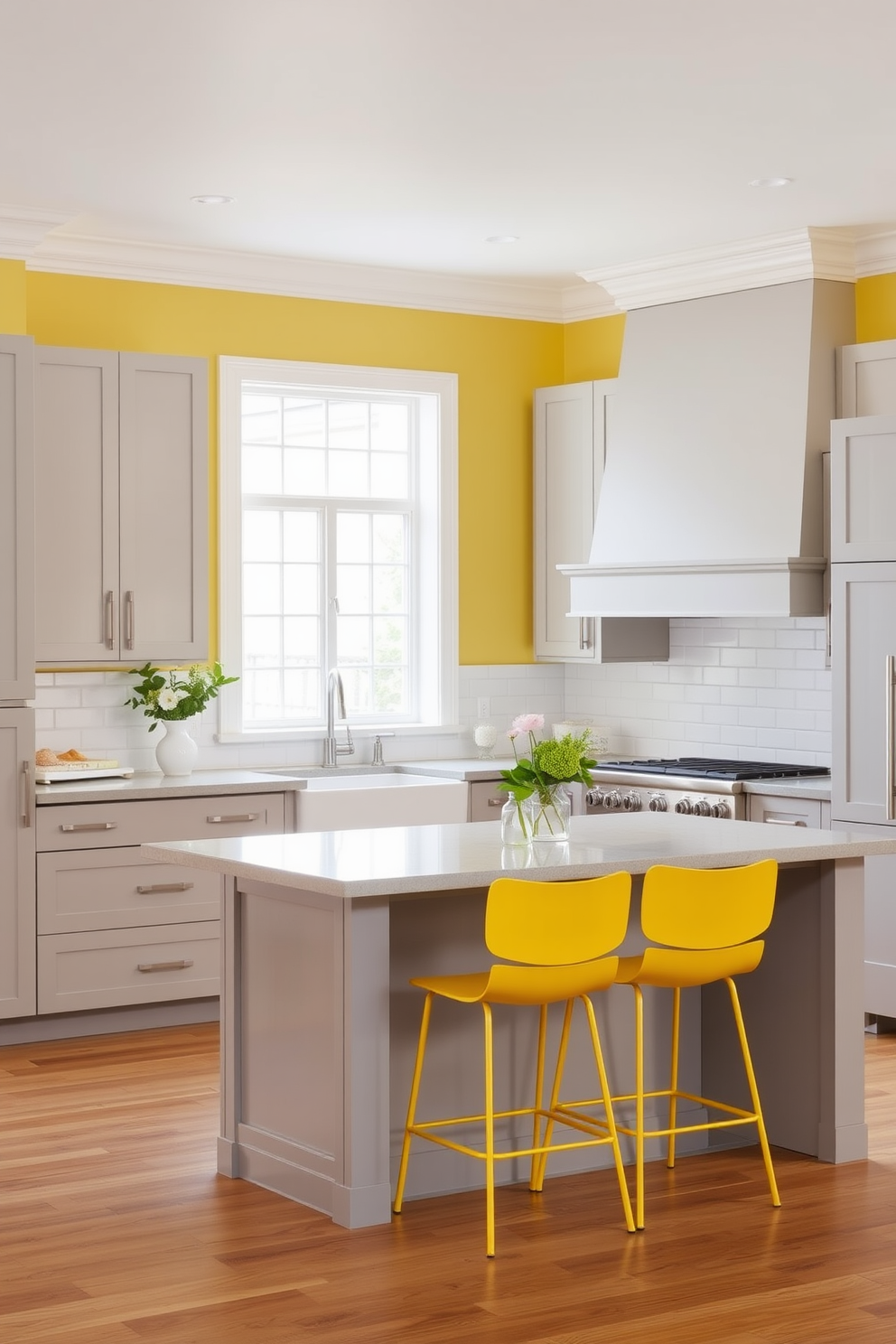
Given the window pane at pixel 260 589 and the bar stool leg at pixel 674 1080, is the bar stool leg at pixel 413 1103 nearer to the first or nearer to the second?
the bar stool leg at pixel 674 1080

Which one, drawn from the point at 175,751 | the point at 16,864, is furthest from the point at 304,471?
the point at 16,864

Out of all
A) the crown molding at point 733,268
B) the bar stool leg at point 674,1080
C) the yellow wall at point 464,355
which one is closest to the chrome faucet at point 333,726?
the yellow wall at point 464,355

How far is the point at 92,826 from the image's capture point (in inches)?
246

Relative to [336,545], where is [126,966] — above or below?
below

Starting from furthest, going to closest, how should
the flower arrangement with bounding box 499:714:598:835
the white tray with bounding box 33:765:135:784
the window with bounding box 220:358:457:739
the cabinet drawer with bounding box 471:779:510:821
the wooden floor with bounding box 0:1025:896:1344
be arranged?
the window with bounding box 220:358:457:739
the cabinet drawer with bounding box 471:779:510:821
the white tray with bounding box 33:765:135:784
the flower arrangement with bounding box 499:714:598:835
the wooden floor with bounding box 0:1025:896:1344

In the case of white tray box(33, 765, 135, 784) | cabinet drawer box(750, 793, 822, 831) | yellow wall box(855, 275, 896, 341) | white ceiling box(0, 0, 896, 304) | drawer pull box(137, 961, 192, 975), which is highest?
white ceiling box(0, 0, 896, 304)

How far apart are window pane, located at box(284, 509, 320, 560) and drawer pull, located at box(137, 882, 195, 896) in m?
1.68

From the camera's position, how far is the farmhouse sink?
6691 millimetres

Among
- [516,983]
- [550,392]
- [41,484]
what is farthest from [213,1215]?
[550,392]

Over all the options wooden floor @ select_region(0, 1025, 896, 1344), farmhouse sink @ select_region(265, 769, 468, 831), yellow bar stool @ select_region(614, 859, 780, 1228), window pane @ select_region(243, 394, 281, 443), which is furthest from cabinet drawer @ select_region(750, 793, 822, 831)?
window pane @ select_region(243, 394, 281, 443)

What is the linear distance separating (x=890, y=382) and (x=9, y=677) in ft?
11.3

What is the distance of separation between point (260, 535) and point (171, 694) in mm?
1037

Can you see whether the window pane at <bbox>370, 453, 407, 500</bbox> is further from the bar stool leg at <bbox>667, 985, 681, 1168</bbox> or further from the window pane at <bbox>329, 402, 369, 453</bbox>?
the bar stool leg at <bbox>667, 985, 681, 1168</bbox>

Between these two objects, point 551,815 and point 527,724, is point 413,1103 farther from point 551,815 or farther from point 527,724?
point 527,724
